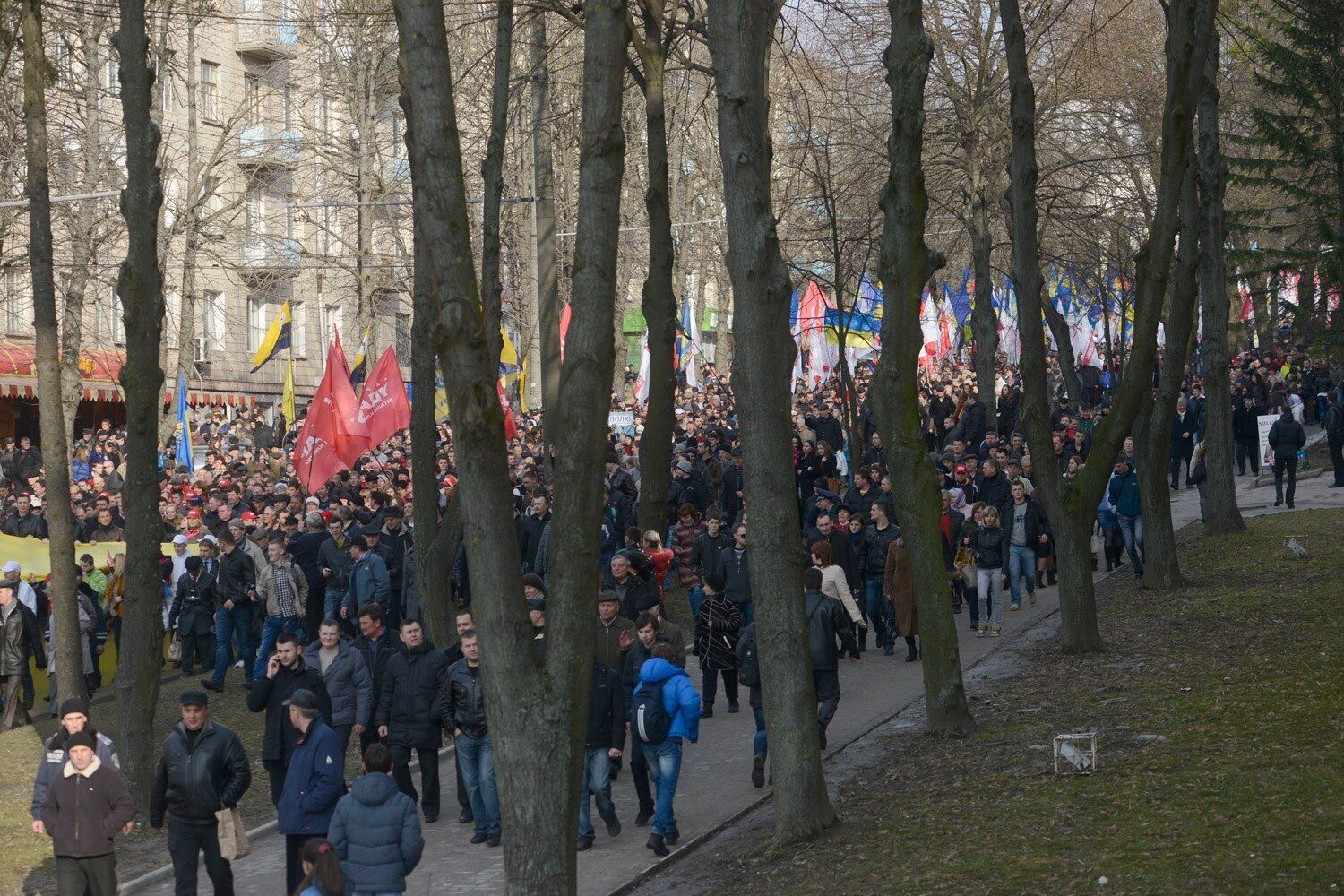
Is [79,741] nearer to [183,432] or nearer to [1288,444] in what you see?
[1288,444]

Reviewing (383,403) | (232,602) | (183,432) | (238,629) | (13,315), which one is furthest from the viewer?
(13,315)

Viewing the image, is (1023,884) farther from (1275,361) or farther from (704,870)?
(1275,361)

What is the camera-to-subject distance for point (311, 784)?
9.85 meters

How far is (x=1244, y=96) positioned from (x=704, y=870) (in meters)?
37.1

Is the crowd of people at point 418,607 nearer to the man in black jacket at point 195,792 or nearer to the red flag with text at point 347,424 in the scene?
the man in black jacket at point 195,792

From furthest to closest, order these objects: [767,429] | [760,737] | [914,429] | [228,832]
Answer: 1. [914,429]
2. [760,737]
3. [767,429]
4. [228,832]

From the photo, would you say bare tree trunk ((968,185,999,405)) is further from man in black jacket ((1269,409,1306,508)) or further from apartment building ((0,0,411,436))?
apartment building ((0,0,411,436))

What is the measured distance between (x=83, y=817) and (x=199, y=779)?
694mm

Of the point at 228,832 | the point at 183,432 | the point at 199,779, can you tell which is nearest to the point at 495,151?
the point at 199,779

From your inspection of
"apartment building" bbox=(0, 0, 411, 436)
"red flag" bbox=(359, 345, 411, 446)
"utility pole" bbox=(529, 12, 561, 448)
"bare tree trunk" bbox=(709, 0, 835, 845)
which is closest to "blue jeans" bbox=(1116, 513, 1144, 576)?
"utility pole" bbox=(529, 12, 561, 448)

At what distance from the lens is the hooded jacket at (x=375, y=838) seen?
8594mm

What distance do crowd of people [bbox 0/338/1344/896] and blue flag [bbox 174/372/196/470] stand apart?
2.24ft

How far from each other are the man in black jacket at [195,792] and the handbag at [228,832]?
0.03 metres

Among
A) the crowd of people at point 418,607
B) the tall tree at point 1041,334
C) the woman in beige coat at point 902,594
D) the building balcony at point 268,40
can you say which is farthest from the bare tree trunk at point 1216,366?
the building balcony at point 268,40
